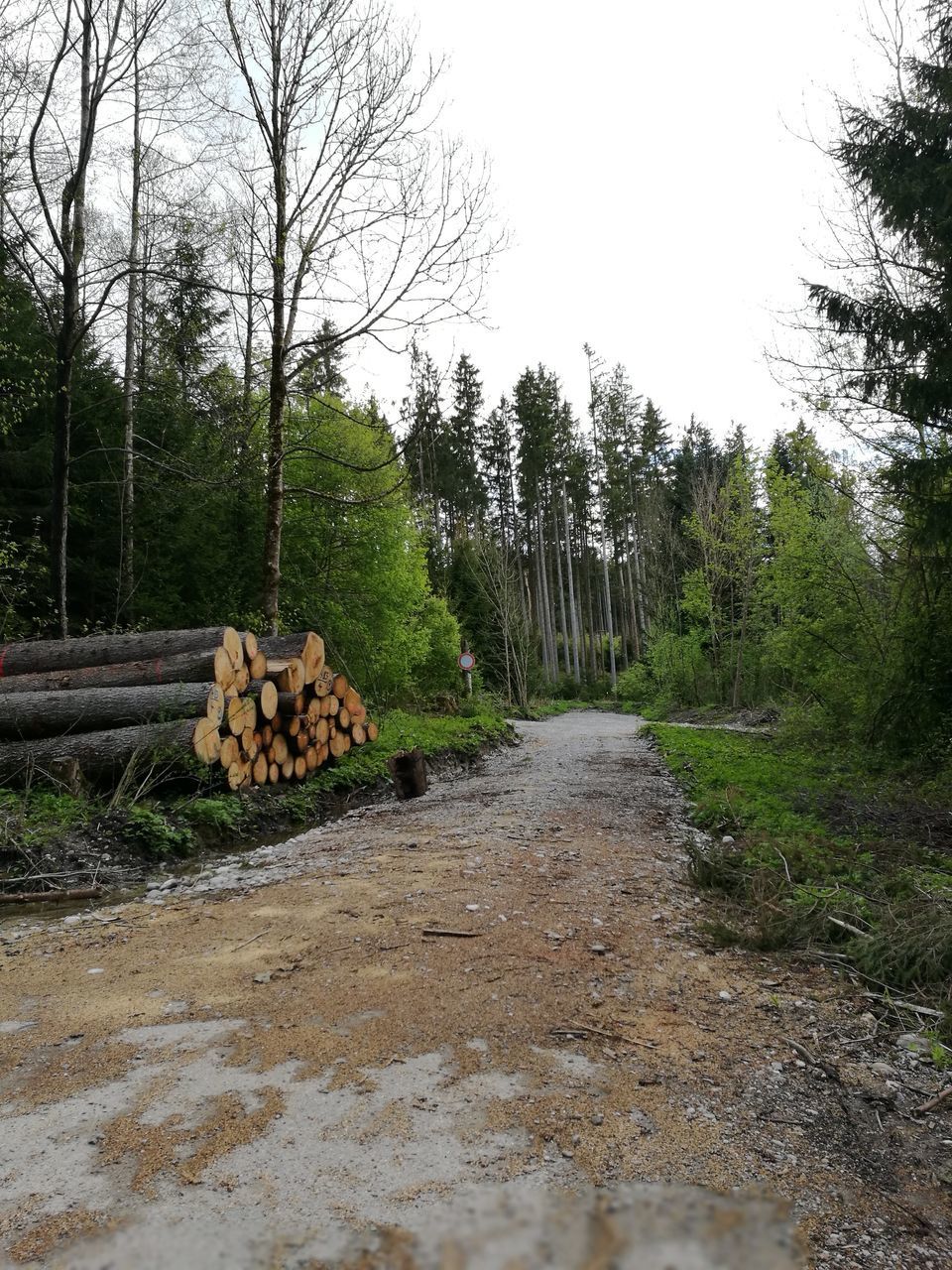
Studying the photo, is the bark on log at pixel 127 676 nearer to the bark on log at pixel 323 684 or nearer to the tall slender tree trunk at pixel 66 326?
the bark on log at pixel 323 684

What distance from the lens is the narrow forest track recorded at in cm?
183

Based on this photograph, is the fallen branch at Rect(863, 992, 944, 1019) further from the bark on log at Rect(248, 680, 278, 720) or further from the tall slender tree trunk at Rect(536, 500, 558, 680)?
the tall slender tree trunk at Rect(536, 500, 558, 680)

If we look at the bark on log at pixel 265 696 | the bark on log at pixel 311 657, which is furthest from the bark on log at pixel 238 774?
the bark on log at pixel 311 657

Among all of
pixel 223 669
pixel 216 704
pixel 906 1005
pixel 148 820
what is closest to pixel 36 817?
pixel 148 820

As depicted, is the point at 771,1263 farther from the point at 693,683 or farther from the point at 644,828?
the point at 693,683

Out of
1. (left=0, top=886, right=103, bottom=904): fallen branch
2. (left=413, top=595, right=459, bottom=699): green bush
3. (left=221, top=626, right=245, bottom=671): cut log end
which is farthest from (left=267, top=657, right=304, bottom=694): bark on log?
(left=413, top=595, right=459, bottom=699): green bush

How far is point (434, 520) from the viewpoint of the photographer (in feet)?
120

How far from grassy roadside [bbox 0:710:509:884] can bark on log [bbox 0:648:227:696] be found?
Result: 1.17 meters

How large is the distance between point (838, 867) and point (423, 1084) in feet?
12.3

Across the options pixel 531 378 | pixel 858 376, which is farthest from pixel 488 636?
pixel 858 376

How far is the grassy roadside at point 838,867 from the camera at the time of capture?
3568 millimetres

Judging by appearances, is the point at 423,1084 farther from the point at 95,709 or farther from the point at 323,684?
the point at 323,684

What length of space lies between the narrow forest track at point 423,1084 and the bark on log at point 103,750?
2.57 meters

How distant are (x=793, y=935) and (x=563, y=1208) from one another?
264 centimetres
